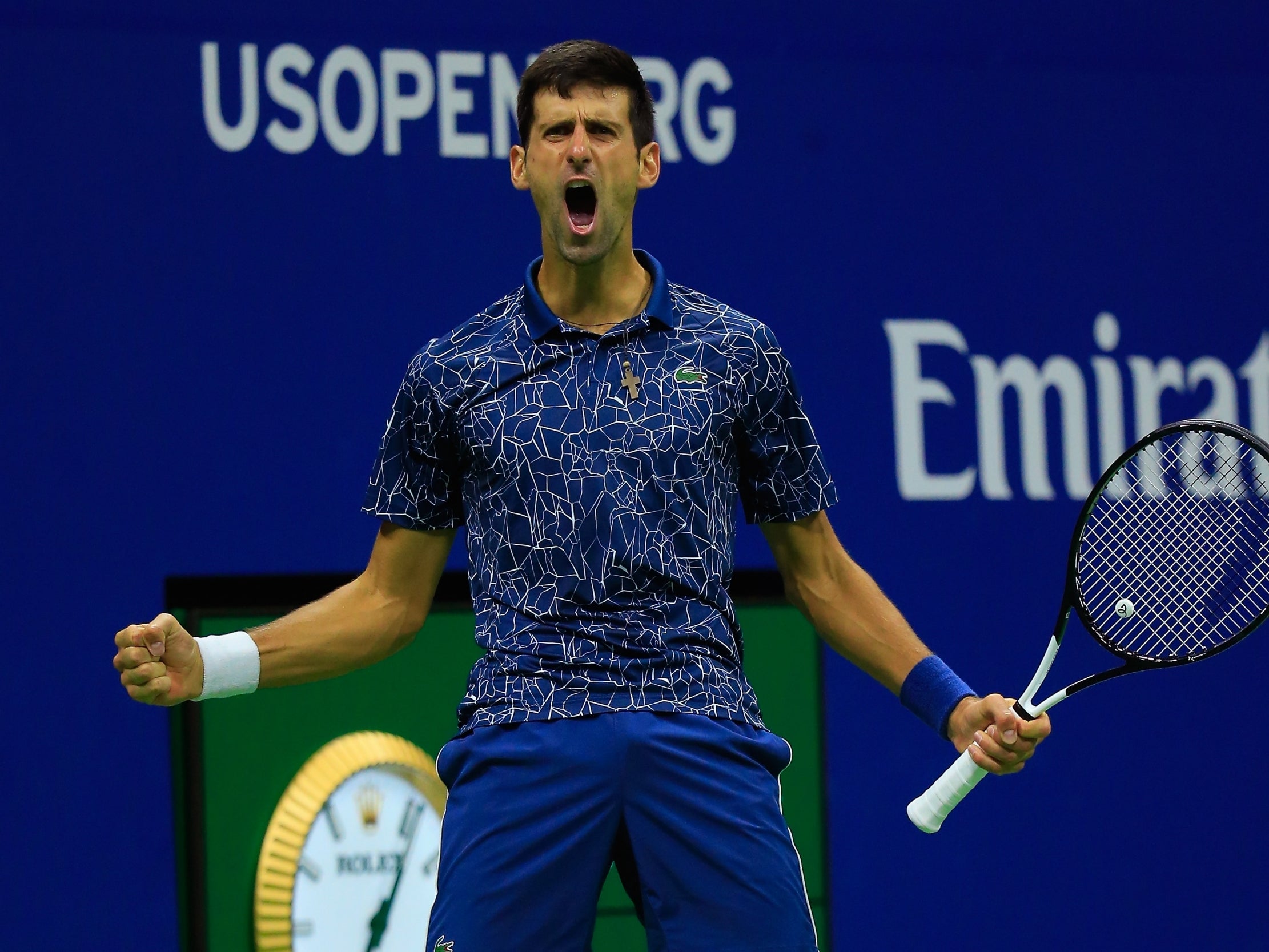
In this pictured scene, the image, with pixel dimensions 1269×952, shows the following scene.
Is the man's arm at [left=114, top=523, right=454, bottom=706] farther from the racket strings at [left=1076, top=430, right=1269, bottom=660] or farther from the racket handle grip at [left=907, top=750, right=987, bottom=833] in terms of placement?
the racket strings at [left=1076, top=430, right=1269, bottom=660]

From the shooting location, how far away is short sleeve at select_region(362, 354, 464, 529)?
7.53 ft

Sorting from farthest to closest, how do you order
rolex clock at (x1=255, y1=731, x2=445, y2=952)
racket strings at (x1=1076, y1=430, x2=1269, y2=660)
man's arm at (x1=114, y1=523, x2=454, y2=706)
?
rolex clock at (x1=255, y1=731, x2=445, y2=952) → racket strings at (x1=1076, y1=430, x2=1269, y2=660) → man's arm at (x1=114, y1=523, x2=454, y2=706)

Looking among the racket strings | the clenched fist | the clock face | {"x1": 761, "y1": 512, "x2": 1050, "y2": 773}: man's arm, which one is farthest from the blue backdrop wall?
{"x1": 761, "y1": 512, "x2": 1050, "y2": 773}: man's arm

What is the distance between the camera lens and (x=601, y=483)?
218 cm

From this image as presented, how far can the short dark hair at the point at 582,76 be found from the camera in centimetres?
229

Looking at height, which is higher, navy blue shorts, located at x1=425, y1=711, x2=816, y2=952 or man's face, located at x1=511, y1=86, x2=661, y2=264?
man's face, located at x1=511, y1=86, x2=661, y2=264

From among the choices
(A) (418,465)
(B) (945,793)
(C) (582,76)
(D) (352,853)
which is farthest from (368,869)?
(C) (582,76)

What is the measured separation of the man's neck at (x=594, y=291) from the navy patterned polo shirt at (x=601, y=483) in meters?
0.03

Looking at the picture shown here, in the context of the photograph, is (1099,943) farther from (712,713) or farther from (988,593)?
(712,713)

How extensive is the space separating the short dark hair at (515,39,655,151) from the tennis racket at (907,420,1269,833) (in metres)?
0.73

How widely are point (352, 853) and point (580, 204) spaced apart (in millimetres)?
1621

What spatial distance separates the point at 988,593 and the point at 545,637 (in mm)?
2098

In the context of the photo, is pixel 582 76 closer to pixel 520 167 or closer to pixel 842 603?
pixel 520 167

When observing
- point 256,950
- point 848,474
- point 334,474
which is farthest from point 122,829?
point 848,474
